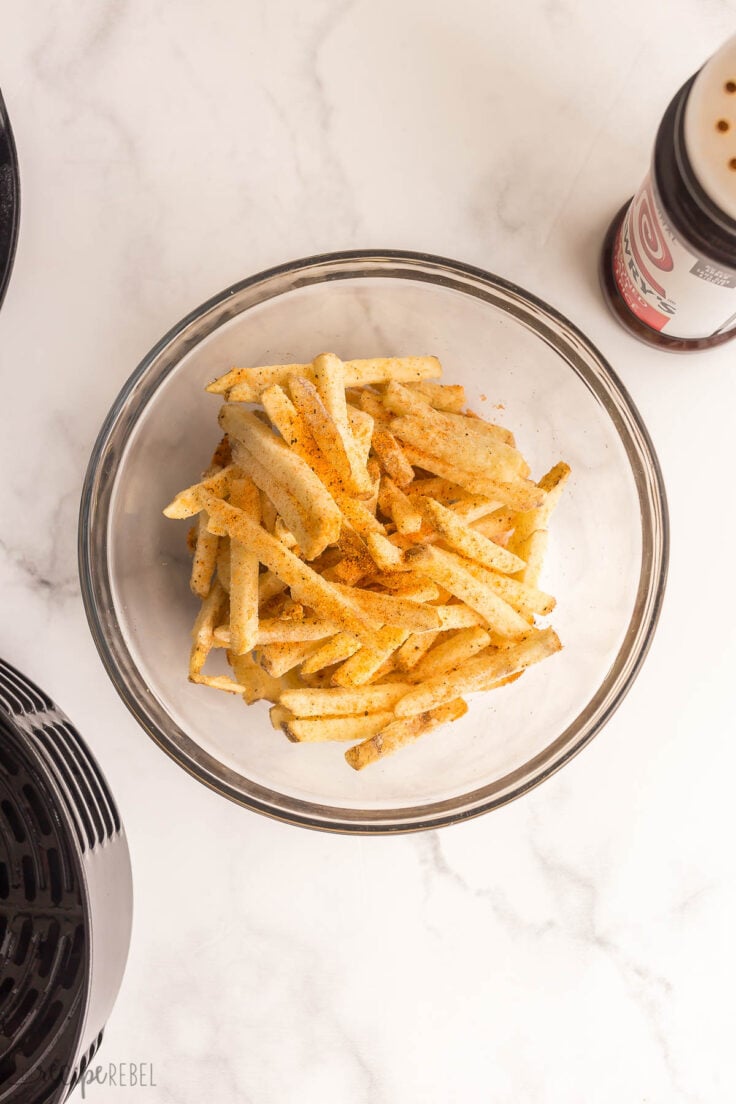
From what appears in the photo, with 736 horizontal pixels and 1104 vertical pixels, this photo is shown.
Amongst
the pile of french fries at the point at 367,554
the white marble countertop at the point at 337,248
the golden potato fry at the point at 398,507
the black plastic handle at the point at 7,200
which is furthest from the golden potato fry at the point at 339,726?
the black plastic handle at the point at 7,200

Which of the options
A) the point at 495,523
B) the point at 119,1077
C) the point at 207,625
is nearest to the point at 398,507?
the point at 495,523

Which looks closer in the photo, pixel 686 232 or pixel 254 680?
pixel 686 232

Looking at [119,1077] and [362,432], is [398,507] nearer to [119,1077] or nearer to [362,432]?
[362,432]

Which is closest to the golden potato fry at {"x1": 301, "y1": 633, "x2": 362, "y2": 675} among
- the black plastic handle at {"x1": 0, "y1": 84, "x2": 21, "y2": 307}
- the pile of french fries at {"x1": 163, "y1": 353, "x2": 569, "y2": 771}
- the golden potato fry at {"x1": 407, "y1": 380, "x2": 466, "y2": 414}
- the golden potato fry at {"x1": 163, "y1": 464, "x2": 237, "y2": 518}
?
the pile of french fries at {"x1": 163, "y1": 353, "x2": 569, "y2": 771}

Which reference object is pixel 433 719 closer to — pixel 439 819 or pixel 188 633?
pixel 439 819

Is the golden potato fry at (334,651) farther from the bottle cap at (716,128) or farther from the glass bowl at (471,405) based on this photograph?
the bottle cap at (716,128)

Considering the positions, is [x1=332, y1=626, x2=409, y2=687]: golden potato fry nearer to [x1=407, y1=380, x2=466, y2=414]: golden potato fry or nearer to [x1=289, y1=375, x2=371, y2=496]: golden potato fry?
[x1=289, y1=375, x2=371, y2=496]: golden potato fry
